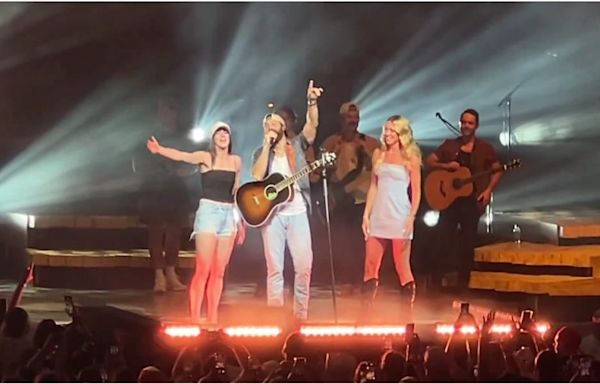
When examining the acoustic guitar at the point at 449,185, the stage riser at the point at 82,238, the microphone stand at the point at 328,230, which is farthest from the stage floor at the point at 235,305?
the acoustic guitar at the point at 449,185

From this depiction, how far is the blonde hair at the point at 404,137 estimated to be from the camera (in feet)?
15.3

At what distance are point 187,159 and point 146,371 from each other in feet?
3.40

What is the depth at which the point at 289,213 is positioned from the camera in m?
4.66

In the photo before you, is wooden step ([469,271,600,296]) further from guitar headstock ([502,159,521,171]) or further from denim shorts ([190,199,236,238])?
denim shorts ([190,199,236,238])

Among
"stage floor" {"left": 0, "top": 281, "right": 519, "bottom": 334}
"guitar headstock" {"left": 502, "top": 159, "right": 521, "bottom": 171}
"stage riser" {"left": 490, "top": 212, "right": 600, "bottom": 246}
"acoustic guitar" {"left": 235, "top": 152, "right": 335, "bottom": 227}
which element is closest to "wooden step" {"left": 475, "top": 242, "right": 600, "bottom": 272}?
"stage riser" {"left": 490, "top": 212, "right": 600, "bottom": 246}

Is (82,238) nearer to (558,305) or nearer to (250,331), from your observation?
(250,331)

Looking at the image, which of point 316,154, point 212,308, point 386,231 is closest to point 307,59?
point 316,154

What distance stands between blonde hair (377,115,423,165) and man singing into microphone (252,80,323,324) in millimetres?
330

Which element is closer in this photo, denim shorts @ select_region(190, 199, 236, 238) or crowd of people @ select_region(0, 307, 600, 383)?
crowd of people @ select_region(0, 307, 600, 383)

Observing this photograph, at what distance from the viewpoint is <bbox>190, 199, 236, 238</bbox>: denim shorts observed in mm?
4641

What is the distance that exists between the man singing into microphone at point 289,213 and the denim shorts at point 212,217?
0.59ft

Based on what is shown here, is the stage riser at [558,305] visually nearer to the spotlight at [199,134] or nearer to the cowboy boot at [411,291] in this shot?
the cowboy boot at [411,291]

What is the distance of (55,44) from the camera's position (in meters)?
4.57

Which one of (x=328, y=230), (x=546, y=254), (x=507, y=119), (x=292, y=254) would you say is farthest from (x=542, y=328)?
(x=292, y=254)
